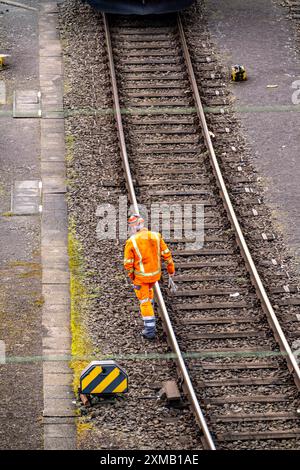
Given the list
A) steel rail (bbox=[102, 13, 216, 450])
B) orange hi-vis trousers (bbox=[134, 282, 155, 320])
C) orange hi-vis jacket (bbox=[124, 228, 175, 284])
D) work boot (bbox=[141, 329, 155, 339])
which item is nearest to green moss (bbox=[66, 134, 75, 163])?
steel rail (bbox=[102, 13, 216, 450])

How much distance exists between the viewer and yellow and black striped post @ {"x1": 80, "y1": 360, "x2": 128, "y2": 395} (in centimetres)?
1344

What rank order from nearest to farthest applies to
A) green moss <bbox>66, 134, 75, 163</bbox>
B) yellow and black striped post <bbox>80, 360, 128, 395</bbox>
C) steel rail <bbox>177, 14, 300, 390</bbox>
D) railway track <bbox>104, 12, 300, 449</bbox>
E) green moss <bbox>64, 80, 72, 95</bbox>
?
yellow and black striped post <bbox>80, 360, 128, 395</bbox>, railway track <bbox>104, 12, 300, 449</bbox>, steel rail <bbox>177, 14, 300, 390</bbox>, green moss <bbox>66, 134, 75, 163</bbox>, green moss <bbox>64, 80, 72, 95</bbox>

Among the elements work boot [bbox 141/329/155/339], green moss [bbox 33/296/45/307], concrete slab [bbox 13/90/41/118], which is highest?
concrete slab [bbox 13/90/41/118]

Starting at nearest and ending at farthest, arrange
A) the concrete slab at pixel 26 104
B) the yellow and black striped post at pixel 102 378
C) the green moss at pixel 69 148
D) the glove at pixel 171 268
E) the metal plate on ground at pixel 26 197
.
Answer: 1. the yellow and black striped post at pixel 102 378
2. the glove at pixel 171 268
3. the metal plate on ground at pixel 26 197
4. the green moss at pixel 69 148
5. the concrete slab at pixel 26 104

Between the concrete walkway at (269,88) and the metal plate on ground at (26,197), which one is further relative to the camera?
the concrete walkway at (269,88)

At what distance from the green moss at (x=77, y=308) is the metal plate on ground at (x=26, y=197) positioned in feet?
2.52

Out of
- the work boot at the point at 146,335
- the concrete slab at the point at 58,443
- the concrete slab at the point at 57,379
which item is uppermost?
the work boot at the point at 146,335

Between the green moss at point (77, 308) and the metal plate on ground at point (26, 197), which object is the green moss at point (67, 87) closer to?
the metal plate on ground at point (26, 197)

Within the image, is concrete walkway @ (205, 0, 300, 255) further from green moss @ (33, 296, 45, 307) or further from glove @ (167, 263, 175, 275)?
green moss @ (33, 296, 45, 307)

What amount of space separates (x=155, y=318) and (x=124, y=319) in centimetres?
39

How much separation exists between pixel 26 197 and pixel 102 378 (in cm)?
528

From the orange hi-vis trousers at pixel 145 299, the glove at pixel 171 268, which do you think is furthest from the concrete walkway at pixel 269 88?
the orange hi-vis trousers at pixel 145 299

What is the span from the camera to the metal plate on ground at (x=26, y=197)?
1783 centimetres

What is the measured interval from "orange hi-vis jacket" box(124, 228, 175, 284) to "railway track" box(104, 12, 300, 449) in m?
0.67
